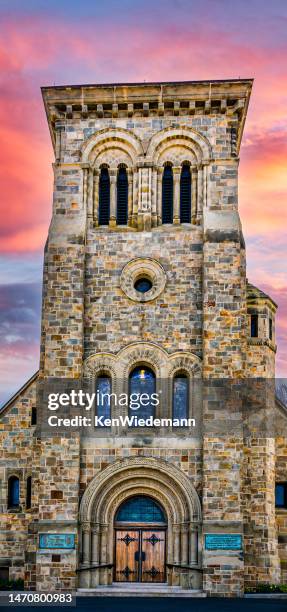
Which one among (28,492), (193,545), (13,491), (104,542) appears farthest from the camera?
(13,491)

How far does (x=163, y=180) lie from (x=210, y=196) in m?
2.19

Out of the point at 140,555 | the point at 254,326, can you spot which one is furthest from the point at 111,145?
the point at 140,555

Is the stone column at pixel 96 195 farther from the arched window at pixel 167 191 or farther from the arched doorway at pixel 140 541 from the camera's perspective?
the arched doorway at pixel 140 541

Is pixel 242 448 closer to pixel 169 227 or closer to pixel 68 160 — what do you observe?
pixel 169 227

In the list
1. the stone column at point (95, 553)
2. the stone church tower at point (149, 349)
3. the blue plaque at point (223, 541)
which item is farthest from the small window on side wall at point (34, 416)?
the blue plaque at point (223, 541)

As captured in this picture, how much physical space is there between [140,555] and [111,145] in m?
15.7

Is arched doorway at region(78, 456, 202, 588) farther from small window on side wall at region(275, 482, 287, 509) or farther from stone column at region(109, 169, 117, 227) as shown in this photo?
stone column at region(109, 169, 117, 227)

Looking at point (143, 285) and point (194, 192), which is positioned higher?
point (194, 192)

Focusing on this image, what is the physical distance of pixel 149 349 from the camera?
37.1m

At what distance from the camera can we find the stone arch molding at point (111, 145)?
39.0 meters

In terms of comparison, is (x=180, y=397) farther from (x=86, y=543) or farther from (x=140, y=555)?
(x=86, y=543)

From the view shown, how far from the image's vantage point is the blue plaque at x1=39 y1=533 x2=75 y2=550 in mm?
35375

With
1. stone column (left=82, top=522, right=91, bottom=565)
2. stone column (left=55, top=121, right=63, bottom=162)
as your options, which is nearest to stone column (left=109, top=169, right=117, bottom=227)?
stone column (left=55, top=121, right=63, bottom=162)

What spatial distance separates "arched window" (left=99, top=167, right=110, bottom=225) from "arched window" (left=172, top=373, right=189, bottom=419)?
7.02 m
